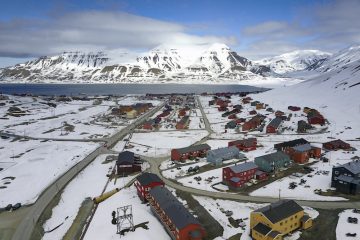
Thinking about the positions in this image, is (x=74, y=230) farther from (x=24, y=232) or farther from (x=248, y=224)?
(x=248, y=224)

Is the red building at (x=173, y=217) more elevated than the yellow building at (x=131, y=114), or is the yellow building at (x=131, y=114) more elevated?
the yellow building at (x=131, y=114)

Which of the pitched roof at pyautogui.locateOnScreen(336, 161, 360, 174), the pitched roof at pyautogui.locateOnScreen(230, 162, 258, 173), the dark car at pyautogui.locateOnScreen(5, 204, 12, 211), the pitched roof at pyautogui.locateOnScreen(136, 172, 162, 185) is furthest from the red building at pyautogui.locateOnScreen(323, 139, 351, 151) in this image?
the dark car at pyautogui.locateOnScreen(5, 204, 12, 211)

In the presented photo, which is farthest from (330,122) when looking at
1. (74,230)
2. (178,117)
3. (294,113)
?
(74,230)

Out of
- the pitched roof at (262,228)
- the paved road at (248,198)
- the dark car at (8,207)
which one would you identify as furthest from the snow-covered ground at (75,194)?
the pitched roof at (262,228)

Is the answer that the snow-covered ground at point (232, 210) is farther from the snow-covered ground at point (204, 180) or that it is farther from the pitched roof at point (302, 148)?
the pitched roof at point (302, 148)

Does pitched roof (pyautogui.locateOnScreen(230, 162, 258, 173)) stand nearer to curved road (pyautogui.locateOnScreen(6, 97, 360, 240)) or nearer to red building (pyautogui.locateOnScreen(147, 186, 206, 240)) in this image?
curved road (pyautogui.locateOnScreen(6, 97, 360, 240))

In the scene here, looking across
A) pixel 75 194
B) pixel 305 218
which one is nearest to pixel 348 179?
pixel 305 218
